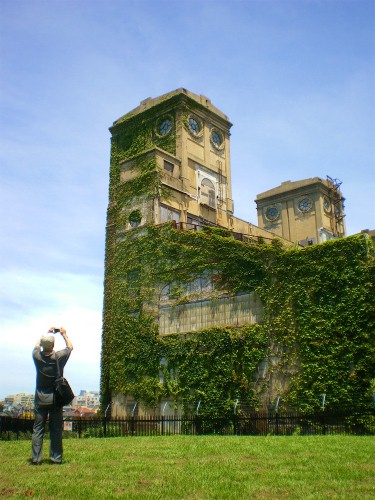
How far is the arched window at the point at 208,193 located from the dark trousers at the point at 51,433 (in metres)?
31.0

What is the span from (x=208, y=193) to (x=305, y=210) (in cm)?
1836

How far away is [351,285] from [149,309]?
1281 cm

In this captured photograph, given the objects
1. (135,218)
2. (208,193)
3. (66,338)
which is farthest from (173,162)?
(66,338)

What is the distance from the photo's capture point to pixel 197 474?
7.12 metres

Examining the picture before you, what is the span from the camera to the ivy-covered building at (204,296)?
77.3 feet

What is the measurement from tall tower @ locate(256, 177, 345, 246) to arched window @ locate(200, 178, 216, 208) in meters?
16.6

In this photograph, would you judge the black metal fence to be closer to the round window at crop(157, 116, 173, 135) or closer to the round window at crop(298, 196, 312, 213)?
the round window at crop(157, 116, 173, 135)

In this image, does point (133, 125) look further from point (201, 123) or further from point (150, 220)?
point (150, 220)

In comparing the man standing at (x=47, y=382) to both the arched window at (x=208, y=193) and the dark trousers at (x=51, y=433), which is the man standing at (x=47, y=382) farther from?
the arched window at (x=208, y=193)

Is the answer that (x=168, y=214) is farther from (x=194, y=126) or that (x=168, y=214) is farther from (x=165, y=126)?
(x=194, y=126)

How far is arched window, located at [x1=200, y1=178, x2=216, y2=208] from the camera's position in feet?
128

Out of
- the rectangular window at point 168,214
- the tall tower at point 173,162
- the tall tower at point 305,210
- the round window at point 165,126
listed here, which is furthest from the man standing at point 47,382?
the tall tower at point 305,210

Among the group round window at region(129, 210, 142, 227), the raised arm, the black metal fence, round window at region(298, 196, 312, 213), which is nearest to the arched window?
round window at region(129, 210, 142, 227)

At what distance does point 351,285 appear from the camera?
23578 mm
